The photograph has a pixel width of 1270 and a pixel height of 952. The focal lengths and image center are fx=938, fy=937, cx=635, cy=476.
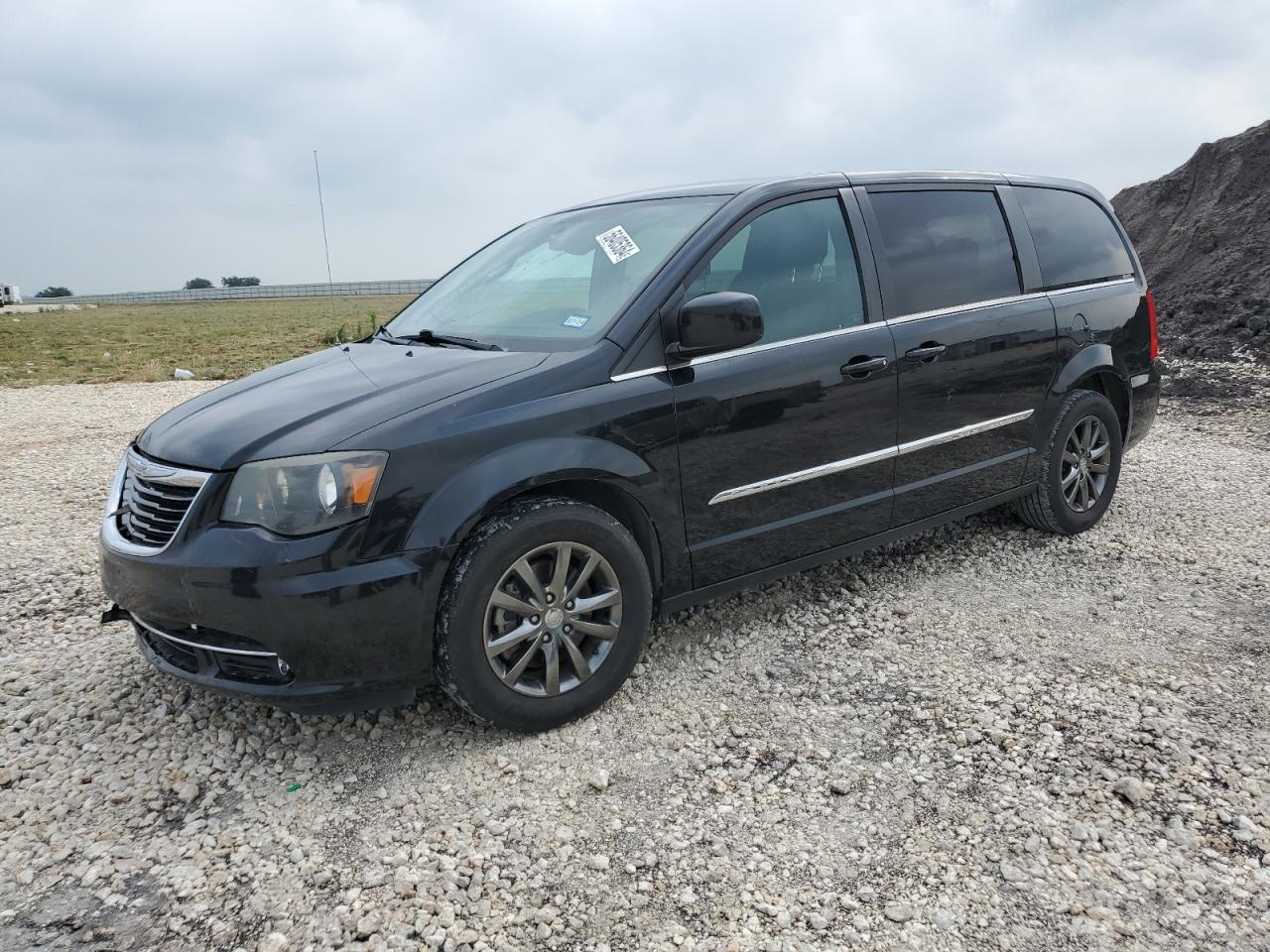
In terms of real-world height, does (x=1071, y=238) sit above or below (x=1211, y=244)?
below

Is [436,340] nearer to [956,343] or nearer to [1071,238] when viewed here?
[956,343]

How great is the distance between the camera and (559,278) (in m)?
3.85

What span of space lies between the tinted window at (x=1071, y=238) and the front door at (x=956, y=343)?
0.86 feet

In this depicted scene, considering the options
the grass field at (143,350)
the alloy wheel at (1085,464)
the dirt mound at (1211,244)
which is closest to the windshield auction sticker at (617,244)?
the alloy wheel at (1085,464)

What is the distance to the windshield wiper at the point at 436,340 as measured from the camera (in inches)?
139

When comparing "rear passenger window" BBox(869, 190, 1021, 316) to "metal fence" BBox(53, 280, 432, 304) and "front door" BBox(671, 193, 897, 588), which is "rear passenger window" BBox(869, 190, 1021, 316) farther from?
"metal fence" BBox(53, 280, 432, 304)

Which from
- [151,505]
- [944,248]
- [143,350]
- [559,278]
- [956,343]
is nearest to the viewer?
[151,505]

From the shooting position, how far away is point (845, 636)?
12.8 ft

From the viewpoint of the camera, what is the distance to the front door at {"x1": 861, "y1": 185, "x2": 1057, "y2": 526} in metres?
4.03

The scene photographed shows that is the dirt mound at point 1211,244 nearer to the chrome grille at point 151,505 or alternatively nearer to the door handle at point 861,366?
the door handle at point 861,366

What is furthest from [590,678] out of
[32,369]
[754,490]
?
[32,369]

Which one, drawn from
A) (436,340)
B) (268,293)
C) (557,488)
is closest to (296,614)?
(557,488)

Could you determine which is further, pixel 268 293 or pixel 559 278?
pixel 268 293

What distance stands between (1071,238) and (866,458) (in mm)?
2092
